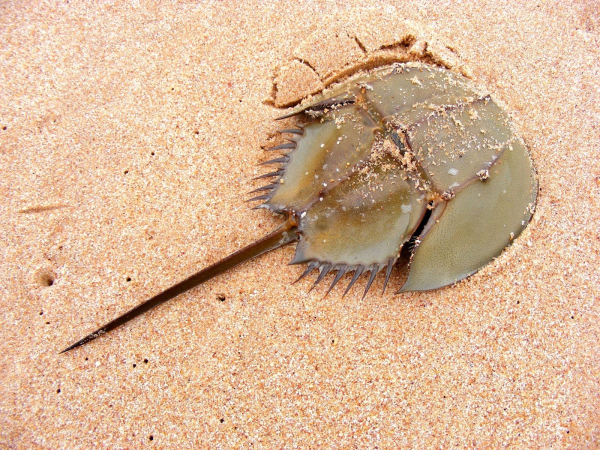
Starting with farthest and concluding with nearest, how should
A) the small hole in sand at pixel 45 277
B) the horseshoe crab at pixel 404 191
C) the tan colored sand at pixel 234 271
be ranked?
the small hole in sand at pixel 45 277, the tan colored sand at pixel 234 271, the horseshoe crab at pixel 404 191

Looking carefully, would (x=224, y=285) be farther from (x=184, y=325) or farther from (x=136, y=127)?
(x=136, y=127)

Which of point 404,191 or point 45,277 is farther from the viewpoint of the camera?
point 45,277

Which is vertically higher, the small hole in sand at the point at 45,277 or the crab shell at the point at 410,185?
the crab shell at the point at 410,185

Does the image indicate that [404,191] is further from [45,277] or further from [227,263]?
[45,277]

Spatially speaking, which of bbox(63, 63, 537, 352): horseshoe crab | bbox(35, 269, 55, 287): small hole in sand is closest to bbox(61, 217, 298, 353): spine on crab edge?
bbox(63, 63, 537, 352): horseshoe crab

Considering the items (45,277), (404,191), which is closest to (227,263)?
(404,191)

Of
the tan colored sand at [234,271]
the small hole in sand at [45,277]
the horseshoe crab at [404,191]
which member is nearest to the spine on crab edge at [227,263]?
the horseshoe crab at [404,191]

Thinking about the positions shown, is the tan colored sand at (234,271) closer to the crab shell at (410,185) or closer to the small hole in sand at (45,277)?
the small hole in sand at (45,277)
